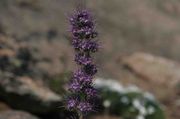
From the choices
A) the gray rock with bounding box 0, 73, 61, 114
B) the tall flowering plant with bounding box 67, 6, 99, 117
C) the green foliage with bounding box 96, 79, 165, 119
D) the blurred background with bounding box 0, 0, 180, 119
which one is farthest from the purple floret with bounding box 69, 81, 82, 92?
the green foliage with bounding box 96, 79, 165, 119

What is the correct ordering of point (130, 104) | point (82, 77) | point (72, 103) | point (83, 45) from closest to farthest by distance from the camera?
point (83, 45) → point (82, 77) → point (72, 103) → point (130, 104)

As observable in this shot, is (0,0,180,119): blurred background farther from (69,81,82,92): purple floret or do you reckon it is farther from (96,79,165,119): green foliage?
(69,81,82,92): purple floret

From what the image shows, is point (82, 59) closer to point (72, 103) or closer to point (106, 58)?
point (72, 103)

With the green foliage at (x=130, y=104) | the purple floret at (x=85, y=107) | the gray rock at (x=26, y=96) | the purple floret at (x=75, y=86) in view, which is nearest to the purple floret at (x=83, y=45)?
the purple floret at (x=75, y=86)

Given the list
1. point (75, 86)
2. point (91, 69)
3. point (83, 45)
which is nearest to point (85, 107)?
point (75, 86)

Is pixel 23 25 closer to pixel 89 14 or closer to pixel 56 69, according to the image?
pixel 56 69

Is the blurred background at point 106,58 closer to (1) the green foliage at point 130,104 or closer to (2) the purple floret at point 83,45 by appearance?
(1) the green foliage at point 130,104

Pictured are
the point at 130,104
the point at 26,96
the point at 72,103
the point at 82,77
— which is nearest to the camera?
the point at 82,77
